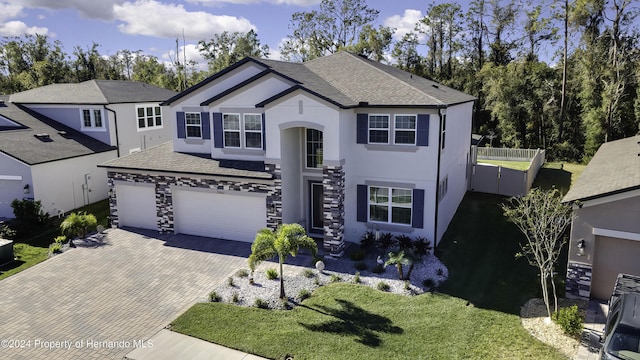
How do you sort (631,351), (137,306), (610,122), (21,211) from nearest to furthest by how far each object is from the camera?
(631,351), (137,306), (21,211), (610,122)

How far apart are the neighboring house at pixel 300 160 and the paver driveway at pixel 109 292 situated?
1801 millimetres

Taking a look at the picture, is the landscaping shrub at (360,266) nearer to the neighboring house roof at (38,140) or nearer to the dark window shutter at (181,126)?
the dark window shutter at (181,126)

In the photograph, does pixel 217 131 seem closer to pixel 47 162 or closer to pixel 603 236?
pixel 47 162

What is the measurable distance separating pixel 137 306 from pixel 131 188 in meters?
8.44

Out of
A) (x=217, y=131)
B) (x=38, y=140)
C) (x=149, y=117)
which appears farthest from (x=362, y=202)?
(x=149, y=117)

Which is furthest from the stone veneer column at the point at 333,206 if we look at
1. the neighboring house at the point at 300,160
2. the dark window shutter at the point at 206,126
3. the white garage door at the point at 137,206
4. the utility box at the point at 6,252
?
the utility box at the point at 6,252

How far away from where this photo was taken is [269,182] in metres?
17.6

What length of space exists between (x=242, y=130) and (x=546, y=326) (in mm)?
13654

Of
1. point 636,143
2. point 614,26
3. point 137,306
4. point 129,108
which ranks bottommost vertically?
point 137,306

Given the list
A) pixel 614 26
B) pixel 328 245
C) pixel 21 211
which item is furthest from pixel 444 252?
pixel 614 26

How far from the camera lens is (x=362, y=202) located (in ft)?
58.9

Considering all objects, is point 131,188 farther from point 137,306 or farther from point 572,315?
point 572,315

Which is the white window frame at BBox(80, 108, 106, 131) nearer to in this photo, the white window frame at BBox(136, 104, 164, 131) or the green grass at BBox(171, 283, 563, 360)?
the white window frame at BBox(136, 104, 164, 131)

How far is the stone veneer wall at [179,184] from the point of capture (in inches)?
695
